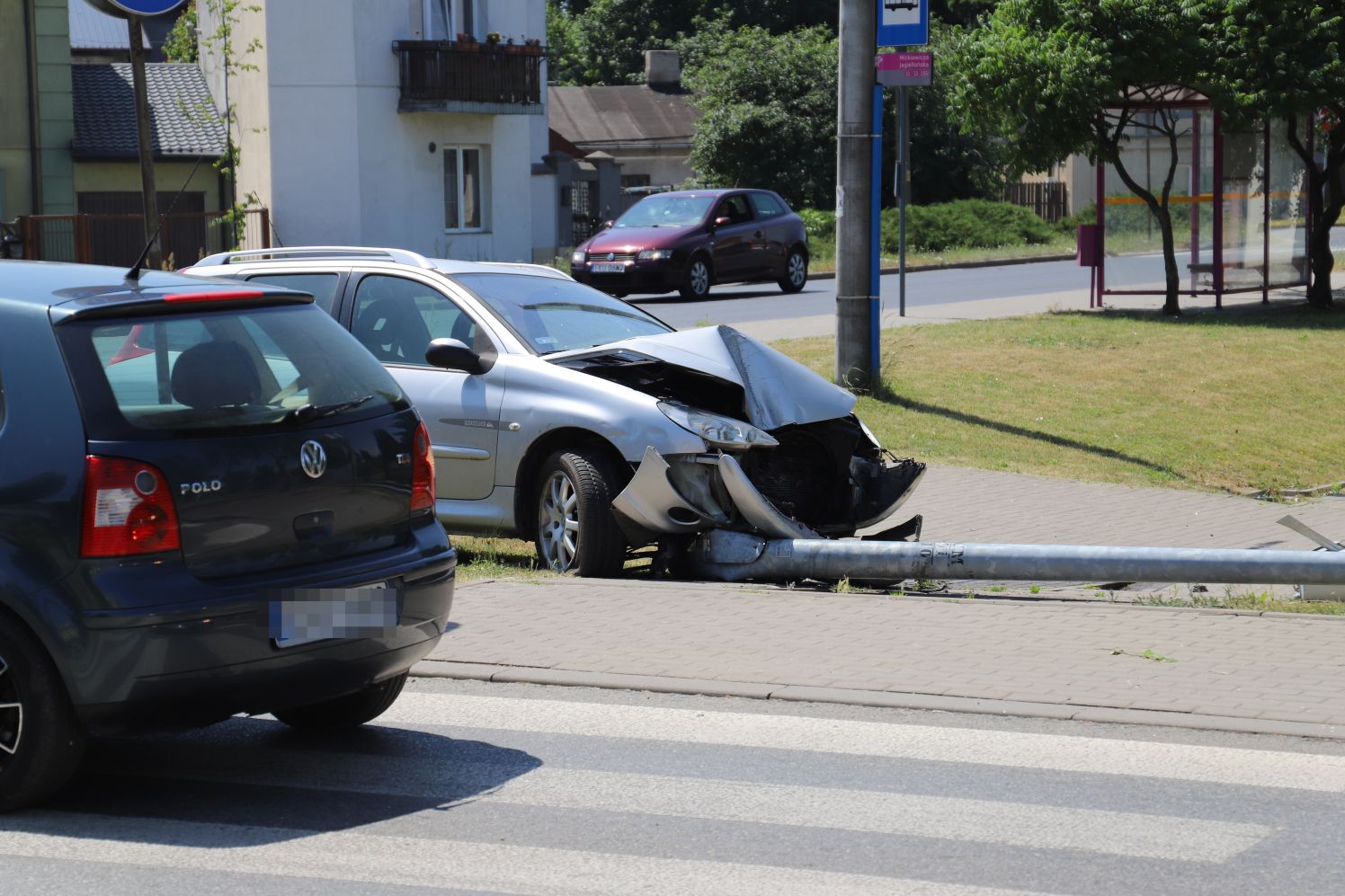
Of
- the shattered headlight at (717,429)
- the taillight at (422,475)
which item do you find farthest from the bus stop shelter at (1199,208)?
the taillight at (422,475)

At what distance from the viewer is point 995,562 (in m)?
8.47

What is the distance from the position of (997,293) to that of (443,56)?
48.0 feet

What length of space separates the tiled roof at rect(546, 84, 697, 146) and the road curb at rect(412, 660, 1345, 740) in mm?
56170

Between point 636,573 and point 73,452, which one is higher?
point 73,452

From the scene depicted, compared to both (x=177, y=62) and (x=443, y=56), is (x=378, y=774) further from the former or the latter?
(x=177, y=62)

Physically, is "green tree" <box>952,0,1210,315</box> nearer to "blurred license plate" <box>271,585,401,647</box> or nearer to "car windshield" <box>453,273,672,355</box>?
"car windshield" <box>453,273,672,355</box>

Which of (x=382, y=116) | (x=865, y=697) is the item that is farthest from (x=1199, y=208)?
(x=865, y=697)

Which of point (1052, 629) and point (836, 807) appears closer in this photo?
point (836, 807)

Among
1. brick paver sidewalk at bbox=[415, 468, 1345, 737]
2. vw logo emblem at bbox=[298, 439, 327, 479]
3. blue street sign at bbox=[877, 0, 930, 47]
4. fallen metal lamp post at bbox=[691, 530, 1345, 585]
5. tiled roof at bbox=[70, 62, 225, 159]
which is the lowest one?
brick paver sidewalk at bbox=[415, 468, 1345, 737]

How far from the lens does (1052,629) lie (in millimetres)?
7734

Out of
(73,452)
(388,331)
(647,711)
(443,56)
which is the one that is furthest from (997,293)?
(73,452)

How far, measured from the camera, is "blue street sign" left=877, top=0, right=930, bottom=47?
14.8 meters

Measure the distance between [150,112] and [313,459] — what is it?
105 feet

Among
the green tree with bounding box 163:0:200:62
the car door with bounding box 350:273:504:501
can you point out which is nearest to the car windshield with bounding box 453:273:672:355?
the car door with bounding box 350:273:504:501
